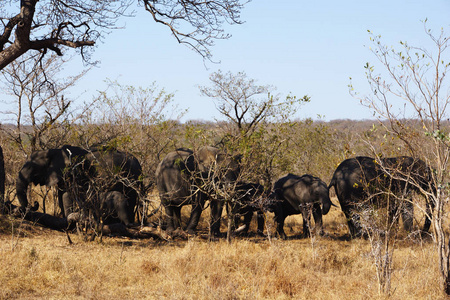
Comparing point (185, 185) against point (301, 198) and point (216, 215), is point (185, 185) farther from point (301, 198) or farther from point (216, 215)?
point (301, 198)

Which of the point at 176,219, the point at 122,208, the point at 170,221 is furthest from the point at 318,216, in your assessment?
the point at 122,208

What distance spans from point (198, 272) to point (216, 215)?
14.4ft

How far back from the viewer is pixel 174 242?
1230 centimetres

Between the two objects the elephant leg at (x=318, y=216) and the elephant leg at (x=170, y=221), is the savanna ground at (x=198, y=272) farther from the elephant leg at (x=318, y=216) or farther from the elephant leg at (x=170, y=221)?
the elephant leg at (x=170, y=221)

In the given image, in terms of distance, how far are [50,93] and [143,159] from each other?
12.3 feet

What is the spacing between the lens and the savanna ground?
7.89 meters

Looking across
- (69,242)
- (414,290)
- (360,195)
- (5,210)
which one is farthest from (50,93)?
(414,290)

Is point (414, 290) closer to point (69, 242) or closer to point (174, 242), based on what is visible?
point (174, 242)

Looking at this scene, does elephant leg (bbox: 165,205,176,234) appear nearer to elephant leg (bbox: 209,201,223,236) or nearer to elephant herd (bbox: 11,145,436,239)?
elephant herd (bbox: 11,145,436,239)

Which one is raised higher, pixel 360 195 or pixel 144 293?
pixel 360 195

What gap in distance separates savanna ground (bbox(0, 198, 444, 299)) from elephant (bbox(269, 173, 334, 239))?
7.78 feet

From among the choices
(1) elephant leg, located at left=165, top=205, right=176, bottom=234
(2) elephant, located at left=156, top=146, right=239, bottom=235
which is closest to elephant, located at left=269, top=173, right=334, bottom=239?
(2) elephant, located at left=156, top=146, right=239, bottom=235

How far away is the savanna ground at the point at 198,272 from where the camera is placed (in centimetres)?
789

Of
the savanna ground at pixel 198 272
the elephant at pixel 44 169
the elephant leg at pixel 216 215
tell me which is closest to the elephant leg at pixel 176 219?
the elephant leg at pixel 216 215
